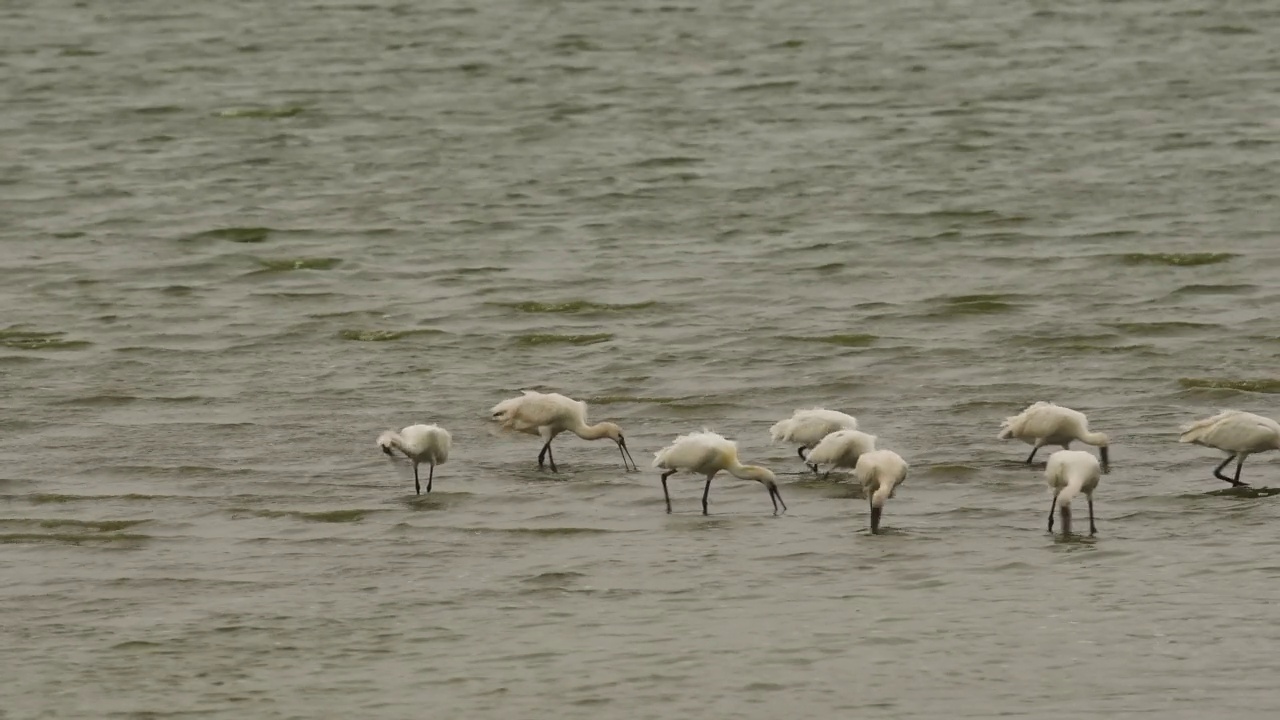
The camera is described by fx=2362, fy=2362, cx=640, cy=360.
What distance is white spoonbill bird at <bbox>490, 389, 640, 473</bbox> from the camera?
1402cm

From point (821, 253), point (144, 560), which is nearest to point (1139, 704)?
point (144, 560)

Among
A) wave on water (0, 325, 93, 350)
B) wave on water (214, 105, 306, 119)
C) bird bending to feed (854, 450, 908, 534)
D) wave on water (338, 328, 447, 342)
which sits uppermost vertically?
bird bending to feed (854, 450, 908, 534)

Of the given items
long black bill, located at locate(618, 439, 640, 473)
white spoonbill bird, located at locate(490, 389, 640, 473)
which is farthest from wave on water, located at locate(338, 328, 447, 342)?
long black bill, located at locate(618, 439, 640, 473)

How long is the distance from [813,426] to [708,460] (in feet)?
3.52

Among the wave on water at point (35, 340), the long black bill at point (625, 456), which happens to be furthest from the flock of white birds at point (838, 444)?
the wave on water at point (35, 340)

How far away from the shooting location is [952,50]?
32.8 meters

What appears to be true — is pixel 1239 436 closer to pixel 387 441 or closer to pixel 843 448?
pixel 843 448

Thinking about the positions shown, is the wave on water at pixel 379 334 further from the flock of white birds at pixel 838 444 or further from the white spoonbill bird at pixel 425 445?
the white spoonbill bird at pixel 425 445

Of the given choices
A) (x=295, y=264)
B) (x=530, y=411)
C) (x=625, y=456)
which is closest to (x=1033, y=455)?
(x=625, y=456)

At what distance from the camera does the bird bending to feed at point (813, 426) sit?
13.6m

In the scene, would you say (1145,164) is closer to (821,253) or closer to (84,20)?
(821,253)

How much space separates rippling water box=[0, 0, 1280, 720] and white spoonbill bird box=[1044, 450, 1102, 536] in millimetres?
189

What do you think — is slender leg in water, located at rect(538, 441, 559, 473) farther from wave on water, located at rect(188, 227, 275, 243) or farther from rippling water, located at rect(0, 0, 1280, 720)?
wave on water, located at rect(188, 227, 275, 243)

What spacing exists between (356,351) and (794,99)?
1287cm
